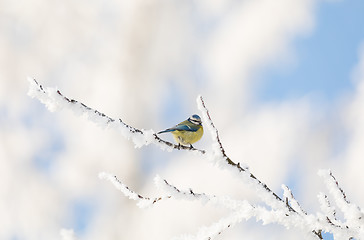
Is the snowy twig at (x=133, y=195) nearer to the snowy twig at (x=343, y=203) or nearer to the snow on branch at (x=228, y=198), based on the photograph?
the snow on branch at (x=228, y=198)

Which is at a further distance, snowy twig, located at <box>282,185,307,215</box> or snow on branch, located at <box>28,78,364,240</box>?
snowy twig, located at <box>282,185,307,215</box>

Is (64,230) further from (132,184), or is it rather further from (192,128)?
(132,184)

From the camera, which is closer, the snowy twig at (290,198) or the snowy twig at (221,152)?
the snowy twig at (221,152)

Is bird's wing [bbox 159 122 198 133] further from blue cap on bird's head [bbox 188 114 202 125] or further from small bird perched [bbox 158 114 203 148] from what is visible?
blue cap on bird's head [bbox 188 114 202 125]

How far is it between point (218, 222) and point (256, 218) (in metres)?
0.09

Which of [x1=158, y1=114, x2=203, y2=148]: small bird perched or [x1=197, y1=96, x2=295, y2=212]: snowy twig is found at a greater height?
[x1=158, y1=114, x2=203, y2=148]: small bird perched

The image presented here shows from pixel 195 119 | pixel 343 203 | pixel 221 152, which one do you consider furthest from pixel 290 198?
pixel 195 119

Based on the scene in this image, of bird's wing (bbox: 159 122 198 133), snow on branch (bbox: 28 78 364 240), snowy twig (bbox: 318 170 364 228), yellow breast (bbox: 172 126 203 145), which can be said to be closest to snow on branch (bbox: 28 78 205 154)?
snow on branch (bbox: 28 78 364 240)

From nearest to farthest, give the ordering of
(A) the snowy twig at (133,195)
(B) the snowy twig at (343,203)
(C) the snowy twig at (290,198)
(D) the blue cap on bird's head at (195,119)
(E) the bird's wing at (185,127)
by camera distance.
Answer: (B) the snowy twig at (343,203)
(A) the snowy twig at (133,195)
(C) the snowy twig at (290,198)
(E) the bird's wing at (185,127)
(D) the blue cap on bird's head at (195,119)

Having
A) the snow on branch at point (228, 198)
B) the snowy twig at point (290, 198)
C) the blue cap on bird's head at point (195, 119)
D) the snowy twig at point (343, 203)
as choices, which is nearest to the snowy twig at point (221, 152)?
the snow on branch at point (228, 198)

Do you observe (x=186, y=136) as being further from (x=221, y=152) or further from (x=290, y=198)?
(x=221, y=152)

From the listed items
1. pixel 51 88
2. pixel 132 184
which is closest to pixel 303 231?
pixel 51 88

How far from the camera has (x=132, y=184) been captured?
4586mm

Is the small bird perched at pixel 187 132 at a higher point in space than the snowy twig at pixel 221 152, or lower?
higher
